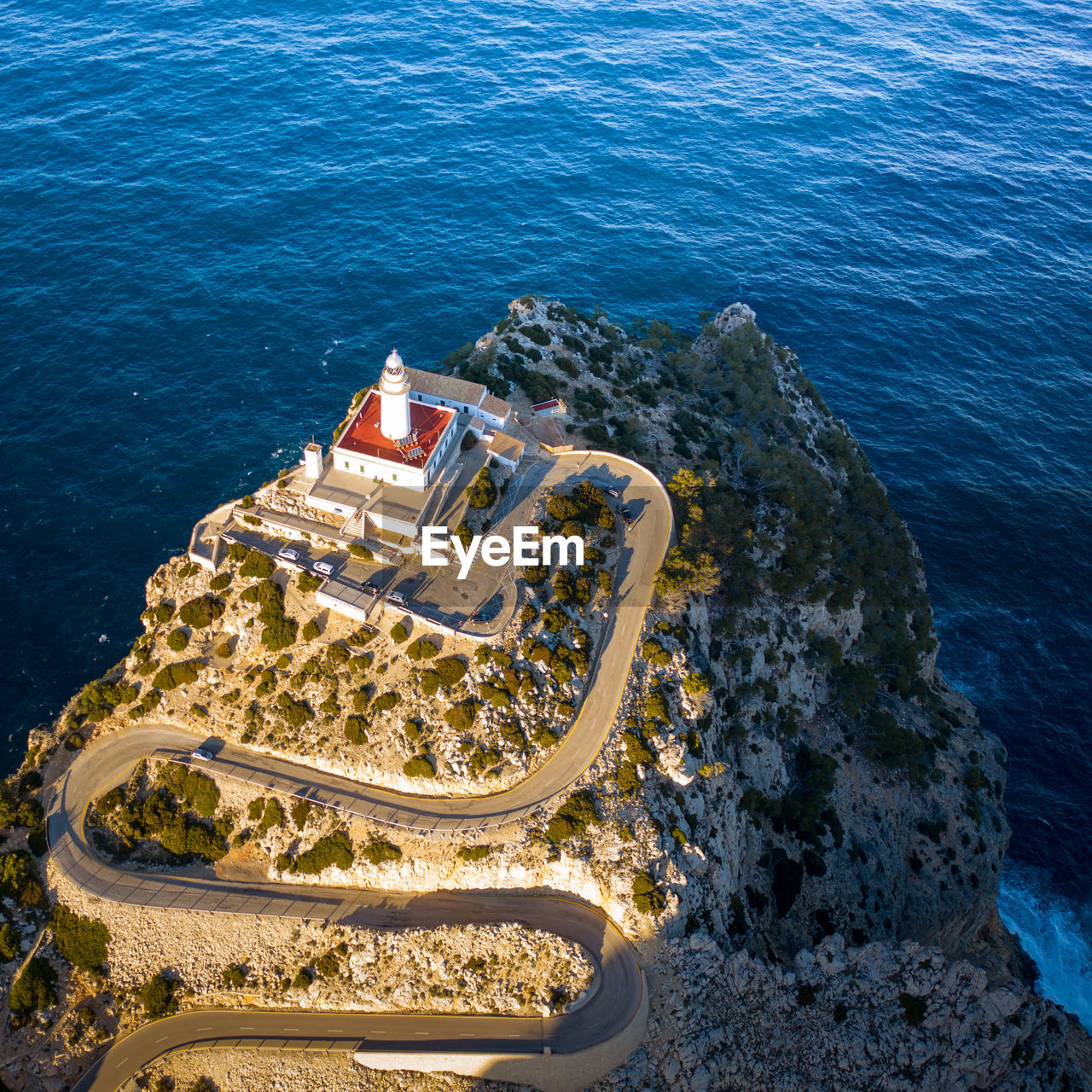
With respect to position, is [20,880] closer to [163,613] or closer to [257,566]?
[163,613]

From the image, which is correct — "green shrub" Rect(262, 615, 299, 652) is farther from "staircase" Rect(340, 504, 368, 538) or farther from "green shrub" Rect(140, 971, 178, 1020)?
"green shrub" Rect(140, 971, 178, 1020)

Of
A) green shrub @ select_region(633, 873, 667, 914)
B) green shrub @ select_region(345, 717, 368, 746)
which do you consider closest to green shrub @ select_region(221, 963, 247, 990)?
green shrub @ select_region(345, 717, 368, 746)

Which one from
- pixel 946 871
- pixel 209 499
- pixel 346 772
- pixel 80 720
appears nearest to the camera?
pixel 346 772

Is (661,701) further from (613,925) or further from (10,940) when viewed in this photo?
(10,940)

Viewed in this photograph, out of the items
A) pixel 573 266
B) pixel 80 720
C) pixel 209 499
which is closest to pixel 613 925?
pixel 80 720

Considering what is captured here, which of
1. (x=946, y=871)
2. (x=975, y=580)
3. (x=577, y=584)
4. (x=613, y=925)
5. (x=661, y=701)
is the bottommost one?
(x=946, y=871)

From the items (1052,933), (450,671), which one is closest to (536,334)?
(450,671)
